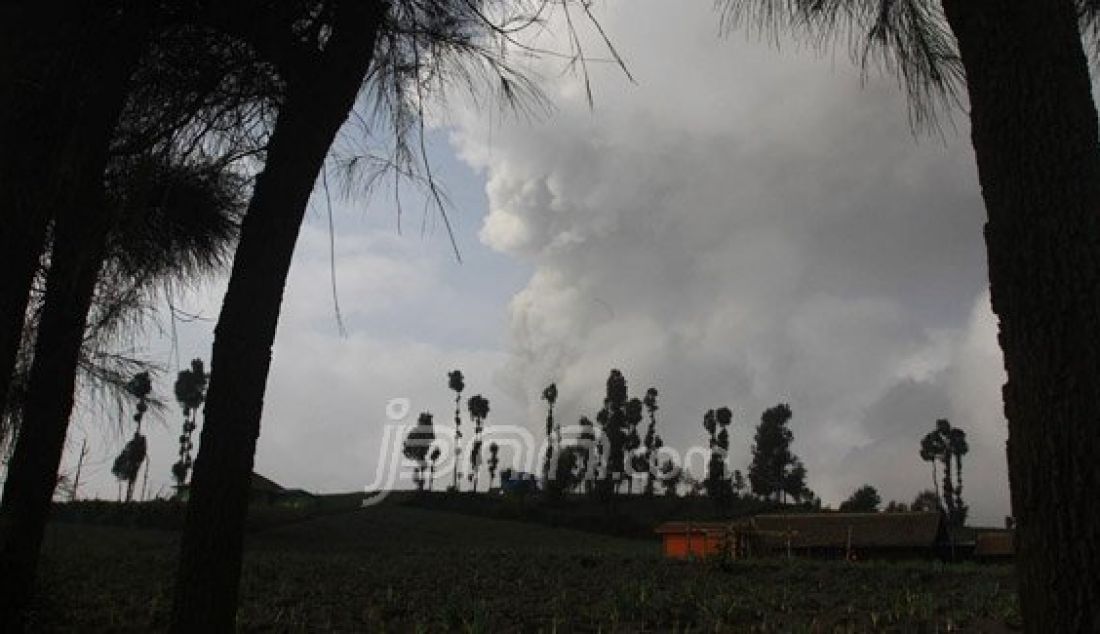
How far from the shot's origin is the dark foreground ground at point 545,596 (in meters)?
8.88

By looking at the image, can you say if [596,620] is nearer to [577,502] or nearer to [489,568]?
[489,568]

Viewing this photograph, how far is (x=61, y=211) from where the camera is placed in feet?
19.1

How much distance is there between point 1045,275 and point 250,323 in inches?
107

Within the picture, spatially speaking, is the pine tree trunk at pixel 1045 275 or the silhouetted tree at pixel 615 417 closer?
the pine tree trunk at pixel 1045 275

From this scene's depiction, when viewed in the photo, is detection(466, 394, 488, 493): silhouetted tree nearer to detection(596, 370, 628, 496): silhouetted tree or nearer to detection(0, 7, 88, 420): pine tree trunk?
detection(596, 370, 628, 496): silhouetted tree

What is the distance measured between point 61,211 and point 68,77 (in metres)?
1.70

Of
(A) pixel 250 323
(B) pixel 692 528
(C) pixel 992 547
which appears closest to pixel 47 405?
(A) pixel 250 323

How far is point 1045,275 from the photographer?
7.48ft

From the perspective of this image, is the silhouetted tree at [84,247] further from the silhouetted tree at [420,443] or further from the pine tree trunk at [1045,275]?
the silhouetted tree at [420,443]

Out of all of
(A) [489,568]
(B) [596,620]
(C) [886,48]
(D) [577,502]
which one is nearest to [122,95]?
(C) [886,48]

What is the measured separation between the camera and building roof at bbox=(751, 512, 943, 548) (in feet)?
97.9

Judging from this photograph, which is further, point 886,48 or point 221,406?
point 886,48

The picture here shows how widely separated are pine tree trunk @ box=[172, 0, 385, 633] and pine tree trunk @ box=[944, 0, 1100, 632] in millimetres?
2550

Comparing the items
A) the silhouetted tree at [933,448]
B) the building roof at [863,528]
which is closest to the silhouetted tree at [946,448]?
the silhouetted tree at [933,448]
